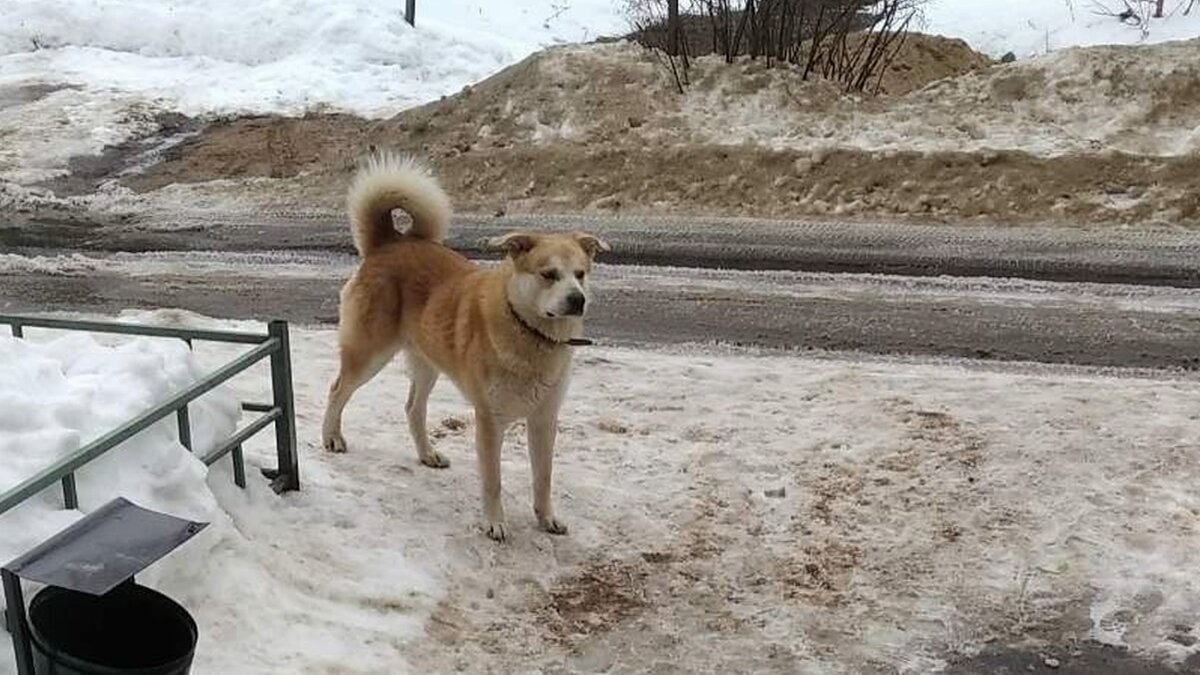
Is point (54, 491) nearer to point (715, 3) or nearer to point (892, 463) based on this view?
point (892, 463)

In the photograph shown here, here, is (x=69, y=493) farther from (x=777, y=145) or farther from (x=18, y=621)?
(x=777, y=145)

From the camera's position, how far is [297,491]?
5.49m

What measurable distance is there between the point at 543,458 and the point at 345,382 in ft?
3.69

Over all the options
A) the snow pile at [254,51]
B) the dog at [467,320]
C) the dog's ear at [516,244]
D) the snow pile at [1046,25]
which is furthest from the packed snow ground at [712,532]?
the snow pile at [1046,25]

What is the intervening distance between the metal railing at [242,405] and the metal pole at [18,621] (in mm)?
732

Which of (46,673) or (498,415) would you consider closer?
(46,673)

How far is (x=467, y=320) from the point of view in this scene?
17.5 ft

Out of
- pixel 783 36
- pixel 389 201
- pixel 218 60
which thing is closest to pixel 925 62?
pixel 783 36

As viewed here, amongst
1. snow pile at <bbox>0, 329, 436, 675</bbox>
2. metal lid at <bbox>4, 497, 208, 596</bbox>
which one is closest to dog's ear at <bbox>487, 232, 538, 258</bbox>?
snow pile at <bbox>0, 329, 436, 675</bbox>

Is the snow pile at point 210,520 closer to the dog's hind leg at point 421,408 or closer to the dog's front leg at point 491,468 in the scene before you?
the dog's front leg at point 491,468

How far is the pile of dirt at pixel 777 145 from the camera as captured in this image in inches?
460

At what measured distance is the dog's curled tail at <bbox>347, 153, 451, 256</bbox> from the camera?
19.4ft

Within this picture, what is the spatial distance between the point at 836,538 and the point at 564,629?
55.9 inches

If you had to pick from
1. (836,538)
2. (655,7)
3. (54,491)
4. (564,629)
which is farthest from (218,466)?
(655,7)
